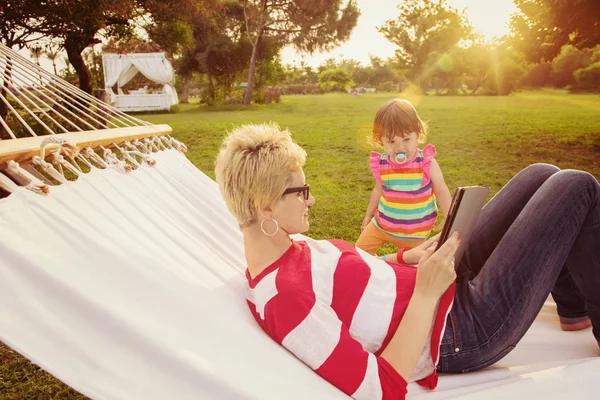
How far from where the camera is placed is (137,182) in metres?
1.81

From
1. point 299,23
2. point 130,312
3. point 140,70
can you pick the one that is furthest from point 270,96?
point 130,312

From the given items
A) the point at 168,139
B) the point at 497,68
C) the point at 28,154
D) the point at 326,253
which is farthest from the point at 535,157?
the point at 497,68

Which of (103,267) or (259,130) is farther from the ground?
(259,130)

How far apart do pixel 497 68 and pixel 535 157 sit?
29206mm

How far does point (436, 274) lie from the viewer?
1.28m

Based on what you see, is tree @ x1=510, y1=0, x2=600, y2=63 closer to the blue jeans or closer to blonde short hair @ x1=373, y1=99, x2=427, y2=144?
blonde short hair @ x1=373, y1=99, x2=427, y2=144

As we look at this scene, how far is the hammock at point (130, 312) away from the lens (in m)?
0.99

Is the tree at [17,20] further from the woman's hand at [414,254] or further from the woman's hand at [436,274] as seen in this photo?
the woman's hand at [436,274]

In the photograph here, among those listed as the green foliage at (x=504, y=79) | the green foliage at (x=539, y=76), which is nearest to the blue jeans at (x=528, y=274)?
the green foliage at (x=504, y=79)

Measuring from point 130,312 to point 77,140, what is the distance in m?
0.99

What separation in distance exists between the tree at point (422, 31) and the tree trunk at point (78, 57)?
39062mm

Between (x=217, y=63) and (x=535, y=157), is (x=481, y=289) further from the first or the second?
(x=217, y=63)

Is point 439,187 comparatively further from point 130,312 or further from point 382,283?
point 130,312

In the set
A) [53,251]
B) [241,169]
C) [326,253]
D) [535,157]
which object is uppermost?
[241,169]
